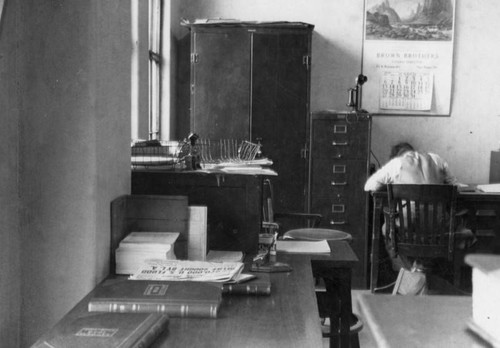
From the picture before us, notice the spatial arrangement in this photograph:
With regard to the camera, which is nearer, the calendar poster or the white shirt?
the white shirt

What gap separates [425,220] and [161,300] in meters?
3.20

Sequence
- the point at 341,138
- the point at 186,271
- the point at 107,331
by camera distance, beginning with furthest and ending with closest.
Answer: the point at 341,138
the point at 186,271
the point at 107,331

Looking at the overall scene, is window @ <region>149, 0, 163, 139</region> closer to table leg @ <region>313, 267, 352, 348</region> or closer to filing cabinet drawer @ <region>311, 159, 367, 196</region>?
filing cabinet drawer @ <region>311, 159, 367, 196</region>

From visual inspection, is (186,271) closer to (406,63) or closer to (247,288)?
(247,288)

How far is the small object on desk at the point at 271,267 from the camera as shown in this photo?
7.57 ft

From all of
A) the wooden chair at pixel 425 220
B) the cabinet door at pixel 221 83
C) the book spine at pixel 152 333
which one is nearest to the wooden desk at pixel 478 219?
the wooden chair at pixel 425 220

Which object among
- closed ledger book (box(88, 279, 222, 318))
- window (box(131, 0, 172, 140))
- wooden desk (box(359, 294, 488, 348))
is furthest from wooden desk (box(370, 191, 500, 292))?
wooden desk (box(359, 294, 488, 348))

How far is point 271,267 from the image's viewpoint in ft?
7.64

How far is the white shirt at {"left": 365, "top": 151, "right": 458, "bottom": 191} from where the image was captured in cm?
507

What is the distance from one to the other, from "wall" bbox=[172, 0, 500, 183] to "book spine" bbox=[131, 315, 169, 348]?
503 cm

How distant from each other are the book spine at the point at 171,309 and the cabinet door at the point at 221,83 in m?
4.14

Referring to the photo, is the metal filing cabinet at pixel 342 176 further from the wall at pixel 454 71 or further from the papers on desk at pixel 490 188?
the papers on desk at pixel 490 188

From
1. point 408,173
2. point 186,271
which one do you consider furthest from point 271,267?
point 408,173

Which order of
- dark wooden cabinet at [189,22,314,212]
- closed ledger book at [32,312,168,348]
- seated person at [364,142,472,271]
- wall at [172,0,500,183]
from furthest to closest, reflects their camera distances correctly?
wall at [172,0,500,183]
dark wooden cabinet at [189,22,314,212]
seated person at [364,142,472,271]
closed ledger book at [32,312,168,348]
